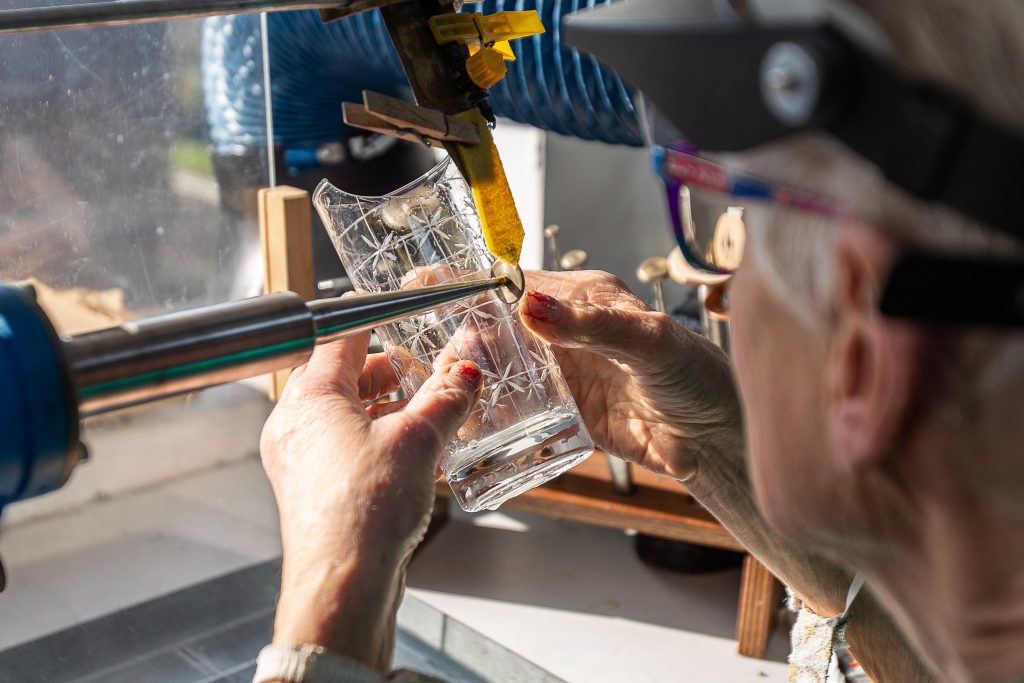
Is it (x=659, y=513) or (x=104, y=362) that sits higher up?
(x=104, y=362)

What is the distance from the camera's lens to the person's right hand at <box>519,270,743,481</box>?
0.91m

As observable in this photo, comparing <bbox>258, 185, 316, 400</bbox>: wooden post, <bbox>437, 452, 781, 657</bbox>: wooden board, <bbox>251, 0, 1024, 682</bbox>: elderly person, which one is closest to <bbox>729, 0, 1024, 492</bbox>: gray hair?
<bbox>251, 0, 1024, 682</bbox>: elderly person

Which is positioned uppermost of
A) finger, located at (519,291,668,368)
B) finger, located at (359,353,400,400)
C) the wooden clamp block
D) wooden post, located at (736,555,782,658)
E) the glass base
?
the wooden clamp block

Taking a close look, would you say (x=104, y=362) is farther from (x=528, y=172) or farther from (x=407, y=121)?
(x=528, y=172)

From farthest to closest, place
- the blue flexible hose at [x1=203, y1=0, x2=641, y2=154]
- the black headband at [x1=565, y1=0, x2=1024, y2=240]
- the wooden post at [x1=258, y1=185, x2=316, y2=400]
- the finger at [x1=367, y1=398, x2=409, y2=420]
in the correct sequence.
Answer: the wooden post at [x1=258, y1=185, x2=316, y2=400]
the blue flexible hose at [x1=203, y1=0, x2=641, y2=154]
the finger at [x1=367, y1=398, x2=409, y2=420]
the black headband at [x1=565, y1=0, x2=1024, y2=240]

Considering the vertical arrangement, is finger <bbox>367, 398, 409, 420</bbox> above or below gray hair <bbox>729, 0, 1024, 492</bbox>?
below

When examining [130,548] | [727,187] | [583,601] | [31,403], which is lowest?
[583,601]

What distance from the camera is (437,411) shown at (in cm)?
77

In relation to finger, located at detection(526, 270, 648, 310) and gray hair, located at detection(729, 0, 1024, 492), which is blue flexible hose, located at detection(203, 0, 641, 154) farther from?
gray hair, located at detection(729, 0, 1024, 492)

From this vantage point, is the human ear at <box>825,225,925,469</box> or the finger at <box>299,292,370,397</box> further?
the finger at <box>299,292,370,397</box>

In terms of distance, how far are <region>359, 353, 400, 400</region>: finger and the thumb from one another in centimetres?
17

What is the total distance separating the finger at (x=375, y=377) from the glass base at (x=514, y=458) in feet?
0.46

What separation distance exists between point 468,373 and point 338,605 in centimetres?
22

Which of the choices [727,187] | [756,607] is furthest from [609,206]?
[727,187]
